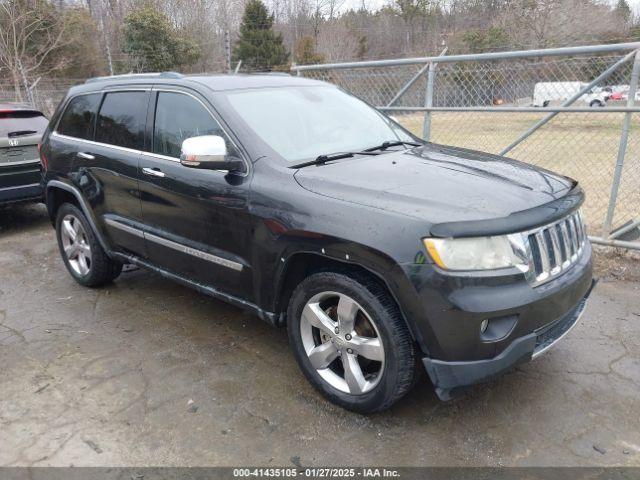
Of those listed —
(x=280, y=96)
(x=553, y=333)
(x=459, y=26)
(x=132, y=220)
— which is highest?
(x=459, y=26)

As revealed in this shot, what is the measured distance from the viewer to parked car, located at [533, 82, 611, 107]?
5066 mm

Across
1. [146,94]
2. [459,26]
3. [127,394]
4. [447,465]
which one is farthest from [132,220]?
[459,26]

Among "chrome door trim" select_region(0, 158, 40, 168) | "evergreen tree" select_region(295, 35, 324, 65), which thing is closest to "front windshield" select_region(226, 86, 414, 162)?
"chrome door trim" select_region(0, 158, 40, 168)

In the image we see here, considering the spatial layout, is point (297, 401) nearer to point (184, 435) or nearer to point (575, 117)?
point (184, 435)

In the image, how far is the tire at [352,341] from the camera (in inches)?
101

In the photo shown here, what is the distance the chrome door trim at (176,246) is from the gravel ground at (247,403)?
0.69 meters

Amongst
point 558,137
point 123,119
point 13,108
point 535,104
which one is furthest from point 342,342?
point 13,108

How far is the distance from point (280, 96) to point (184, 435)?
2.22m

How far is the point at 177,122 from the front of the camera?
3588 mm

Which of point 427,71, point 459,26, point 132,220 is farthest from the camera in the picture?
point 459,26

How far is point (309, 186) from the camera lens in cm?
283

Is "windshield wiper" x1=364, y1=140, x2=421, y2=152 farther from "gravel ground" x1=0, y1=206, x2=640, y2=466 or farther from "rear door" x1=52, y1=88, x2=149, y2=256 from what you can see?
"rear door" x1=52, y1=88, x2=149, y2=256

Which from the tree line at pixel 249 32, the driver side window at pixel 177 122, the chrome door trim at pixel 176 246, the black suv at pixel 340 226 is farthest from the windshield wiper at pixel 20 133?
the tree line at pixel 249 32

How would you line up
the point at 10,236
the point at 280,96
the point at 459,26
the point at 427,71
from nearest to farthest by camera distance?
the point at 280,96
the point at 427,71
the point at 10,236
the point at 459,26
